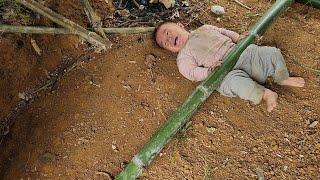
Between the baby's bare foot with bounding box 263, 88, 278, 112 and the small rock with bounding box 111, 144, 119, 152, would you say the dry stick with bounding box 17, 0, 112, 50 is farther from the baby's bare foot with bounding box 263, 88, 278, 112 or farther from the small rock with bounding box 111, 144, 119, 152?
the baby's bare foot with bounding box 263, 88, 278, 112

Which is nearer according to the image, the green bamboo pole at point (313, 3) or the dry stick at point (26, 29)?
the dry stick at point (26, 29)

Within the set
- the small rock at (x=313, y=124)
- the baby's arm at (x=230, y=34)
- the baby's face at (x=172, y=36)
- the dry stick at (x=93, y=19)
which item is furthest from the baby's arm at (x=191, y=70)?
the small rock at (x=313, y=124)

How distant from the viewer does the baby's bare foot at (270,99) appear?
2.97 m

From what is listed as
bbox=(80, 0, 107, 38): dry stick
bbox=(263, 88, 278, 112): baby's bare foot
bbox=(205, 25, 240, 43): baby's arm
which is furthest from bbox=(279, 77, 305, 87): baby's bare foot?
bbox=(80, 0, 107, 38): dry stick

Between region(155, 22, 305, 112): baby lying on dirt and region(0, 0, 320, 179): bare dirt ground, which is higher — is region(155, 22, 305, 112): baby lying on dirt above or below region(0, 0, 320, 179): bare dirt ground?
above

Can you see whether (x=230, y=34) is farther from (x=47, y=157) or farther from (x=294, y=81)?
(x=47, y=157)

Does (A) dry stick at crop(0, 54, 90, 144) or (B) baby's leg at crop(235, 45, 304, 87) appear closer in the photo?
(B) baby's leg at crop(235, 45, 304, 87)

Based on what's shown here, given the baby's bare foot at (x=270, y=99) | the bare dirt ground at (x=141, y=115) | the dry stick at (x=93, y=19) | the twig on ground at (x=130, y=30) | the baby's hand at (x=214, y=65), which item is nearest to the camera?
the bare dirt ground at (x=141, y=115)

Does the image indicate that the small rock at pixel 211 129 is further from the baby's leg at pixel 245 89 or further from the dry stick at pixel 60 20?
the dry stick at pixel 60 20

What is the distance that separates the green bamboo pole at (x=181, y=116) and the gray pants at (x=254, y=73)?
6cm

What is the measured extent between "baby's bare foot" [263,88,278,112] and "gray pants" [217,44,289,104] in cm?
4

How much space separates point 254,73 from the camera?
125 inches

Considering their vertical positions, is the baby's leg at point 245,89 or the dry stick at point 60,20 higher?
the dry stick at point 60,20

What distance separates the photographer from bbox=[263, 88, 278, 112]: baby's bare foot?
2971 mm
